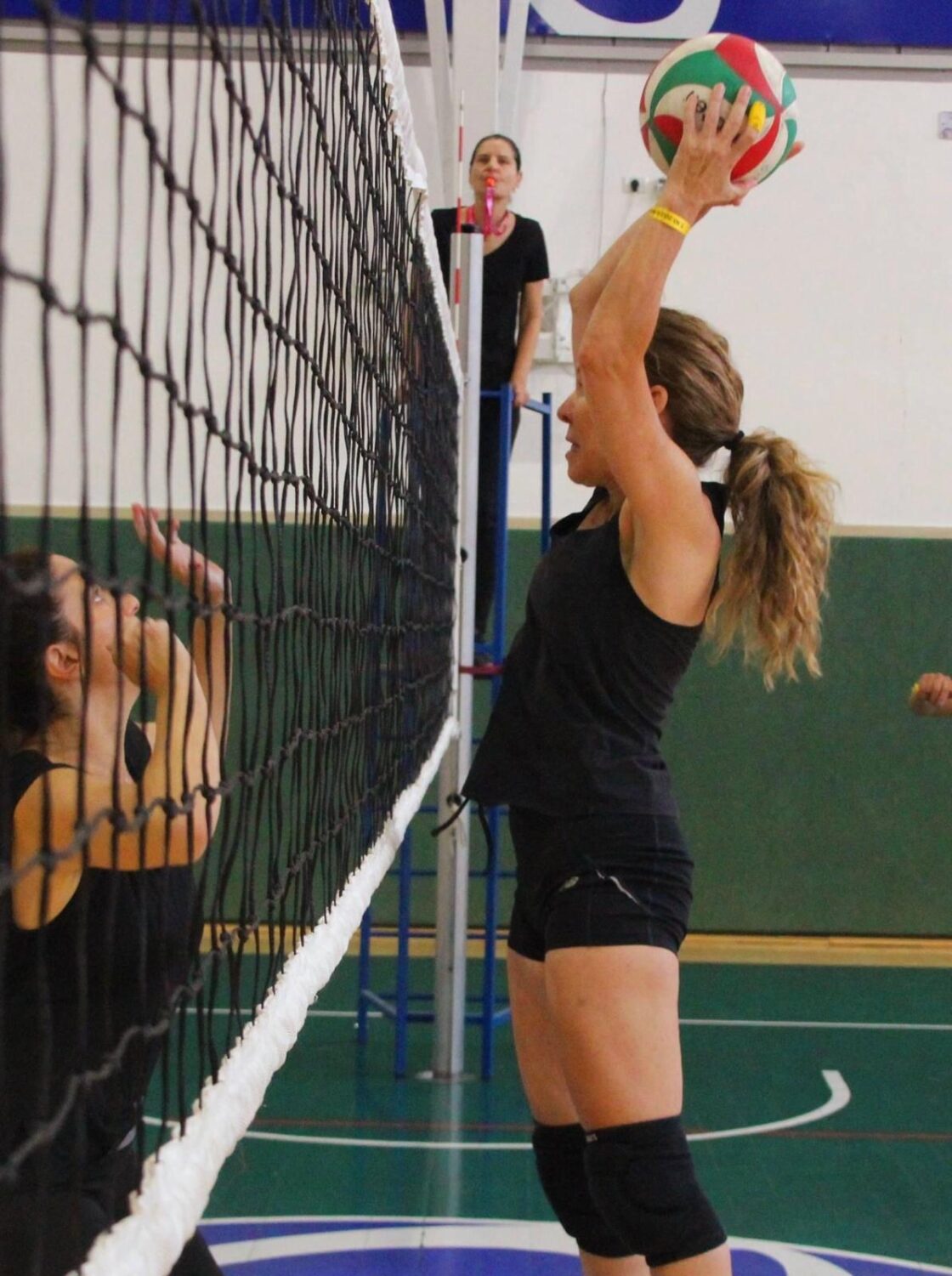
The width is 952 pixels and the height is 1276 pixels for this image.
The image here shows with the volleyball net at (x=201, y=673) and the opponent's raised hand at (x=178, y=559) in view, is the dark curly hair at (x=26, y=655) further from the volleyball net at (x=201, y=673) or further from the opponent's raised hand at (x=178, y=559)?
the opponent's raised hand at (x=178, y=559)

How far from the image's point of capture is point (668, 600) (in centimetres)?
191

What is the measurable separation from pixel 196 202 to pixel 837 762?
5.12m

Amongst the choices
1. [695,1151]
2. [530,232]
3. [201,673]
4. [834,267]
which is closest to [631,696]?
[201,673]

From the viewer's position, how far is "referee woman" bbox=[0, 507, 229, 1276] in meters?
1.29

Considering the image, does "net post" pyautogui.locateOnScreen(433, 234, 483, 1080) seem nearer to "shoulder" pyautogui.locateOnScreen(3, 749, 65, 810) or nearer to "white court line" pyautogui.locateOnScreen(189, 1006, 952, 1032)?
"white court line" pyautogui.locateOnScreen(189, 1006, 952, 1032)

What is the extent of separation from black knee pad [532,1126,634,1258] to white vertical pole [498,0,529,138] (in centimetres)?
474

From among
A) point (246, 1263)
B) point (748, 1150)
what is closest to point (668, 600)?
point (246, 1263)

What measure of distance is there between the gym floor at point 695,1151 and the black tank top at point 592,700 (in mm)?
1021

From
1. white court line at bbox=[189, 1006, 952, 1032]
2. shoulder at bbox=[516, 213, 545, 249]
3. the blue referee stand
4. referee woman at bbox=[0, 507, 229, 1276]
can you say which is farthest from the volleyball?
white court line at bbox=[189, 1006, 952, 1032]

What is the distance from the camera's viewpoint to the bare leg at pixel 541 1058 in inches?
80.0

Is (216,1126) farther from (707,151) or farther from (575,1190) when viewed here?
(707,151)

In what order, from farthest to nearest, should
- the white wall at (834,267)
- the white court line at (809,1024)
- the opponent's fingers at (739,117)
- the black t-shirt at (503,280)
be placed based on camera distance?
the white wall at (834,267) → the black t-shirt at (503,280) → the white court line at (809,1024) → the opponent's fingers at (739,117)

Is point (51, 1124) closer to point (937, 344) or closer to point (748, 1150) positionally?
point (748, 1150)

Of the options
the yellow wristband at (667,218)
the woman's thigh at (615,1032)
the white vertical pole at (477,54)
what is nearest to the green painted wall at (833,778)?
the white vertical pole at (477,54)
